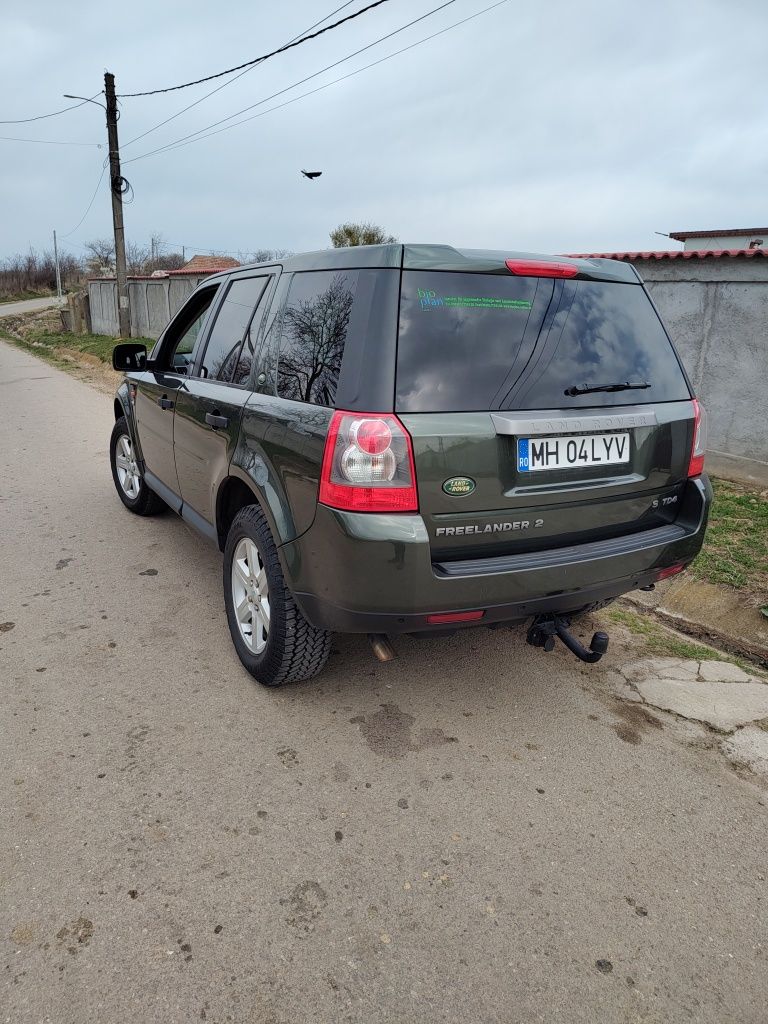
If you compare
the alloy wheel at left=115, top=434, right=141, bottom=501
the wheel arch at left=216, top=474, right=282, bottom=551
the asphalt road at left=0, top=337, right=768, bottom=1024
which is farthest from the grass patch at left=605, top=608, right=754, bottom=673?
the alloy wheel at left=115, top=434, right=141, bottom=501

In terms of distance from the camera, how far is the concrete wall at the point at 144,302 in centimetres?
1961

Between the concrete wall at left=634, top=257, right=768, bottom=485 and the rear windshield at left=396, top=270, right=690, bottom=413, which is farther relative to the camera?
the concrete wall at left=634, top=257, right=768, bottom=485

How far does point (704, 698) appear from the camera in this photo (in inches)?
121

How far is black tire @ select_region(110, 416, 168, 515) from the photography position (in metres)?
5.21

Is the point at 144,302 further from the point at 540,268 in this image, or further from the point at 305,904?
the point at 305,904

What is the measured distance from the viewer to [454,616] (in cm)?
242

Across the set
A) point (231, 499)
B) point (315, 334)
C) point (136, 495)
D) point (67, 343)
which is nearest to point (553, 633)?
→ point (315, 334)

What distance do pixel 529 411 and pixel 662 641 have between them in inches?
72.1

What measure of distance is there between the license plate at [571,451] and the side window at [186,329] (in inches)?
94.8

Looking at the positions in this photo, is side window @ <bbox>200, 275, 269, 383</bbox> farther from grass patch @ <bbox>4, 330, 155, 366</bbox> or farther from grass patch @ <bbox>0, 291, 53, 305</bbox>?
grass patch @ <bbox>0, 291, 53, 305</bbox>

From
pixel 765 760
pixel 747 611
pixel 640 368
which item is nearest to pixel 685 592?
pixel 747 611

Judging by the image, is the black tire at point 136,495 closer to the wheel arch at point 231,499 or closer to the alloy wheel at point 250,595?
the wheel arch at point 231,499

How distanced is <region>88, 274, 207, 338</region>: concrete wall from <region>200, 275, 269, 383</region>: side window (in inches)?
559

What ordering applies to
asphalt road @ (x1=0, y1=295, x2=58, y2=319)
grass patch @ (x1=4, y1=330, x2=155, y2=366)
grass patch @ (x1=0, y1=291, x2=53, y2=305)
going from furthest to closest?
1. grass patch @ (x1=0, y1=291, x2=53, y2=305)
2. asphalt road @ (x1=0, y1=295, x2=58, y2=319)
3. grass patch @ (x1=4, y1=330, x2=155, y2=366)
